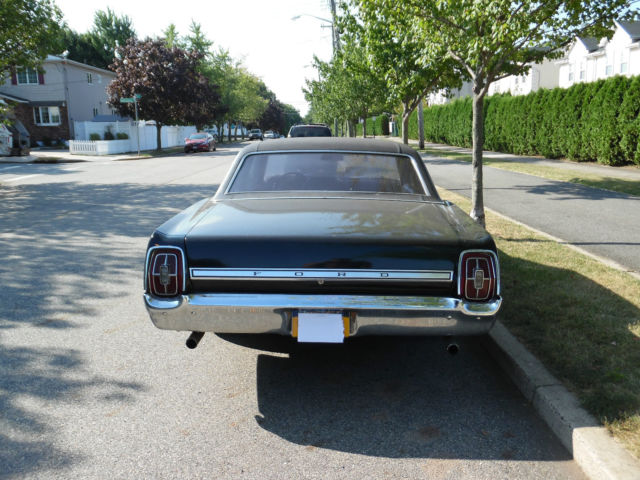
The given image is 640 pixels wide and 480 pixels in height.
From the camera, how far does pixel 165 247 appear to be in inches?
125

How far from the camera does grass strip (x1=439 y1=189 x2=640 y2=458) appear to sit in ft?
10.1

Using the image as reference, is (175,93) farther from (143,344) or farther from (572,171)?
(143,344)

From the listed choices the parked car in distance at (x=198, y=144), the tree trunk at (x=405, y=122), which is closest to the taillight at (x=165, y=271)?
the tree trunk at (x=405, y=122)

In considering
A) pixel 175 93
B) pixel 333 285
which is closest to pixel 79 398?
pixel 333 285

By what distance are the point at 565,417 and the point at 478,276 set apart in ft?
2.76

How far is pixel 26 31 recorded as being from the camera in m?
15.3

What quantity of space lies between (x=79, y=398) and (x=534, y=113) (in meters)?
24.6

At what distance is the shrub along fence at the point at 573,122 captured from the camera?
59.6 feet

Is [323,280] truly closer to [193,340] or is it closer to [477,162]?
[193,340]

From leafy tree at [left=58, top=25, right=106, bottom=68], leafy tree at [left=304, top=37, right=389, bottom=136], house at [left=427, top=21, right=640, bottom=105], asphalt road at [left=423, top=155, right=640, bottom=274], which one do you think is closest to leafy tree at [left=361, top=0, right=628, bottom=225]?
asphalt road at [left=423, top=155, right=640, bottom=274]

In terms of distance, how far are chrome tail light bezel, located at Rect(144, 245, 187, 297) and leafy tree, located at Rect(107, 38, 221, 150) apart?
3978 cm

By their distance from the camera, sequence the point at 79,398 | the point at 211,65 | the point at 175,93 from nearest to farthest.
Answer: the point at 79,398 < the point at 175,93 < the point at 211,65

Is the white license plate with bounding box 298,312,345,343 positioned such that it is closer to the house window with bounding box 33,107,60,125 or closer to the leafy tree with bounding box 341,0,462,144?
the leafy tree with bounding box 341,0,462,144

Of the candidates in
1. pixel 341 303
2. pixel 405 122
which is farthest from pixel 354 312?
pixel 405 122
